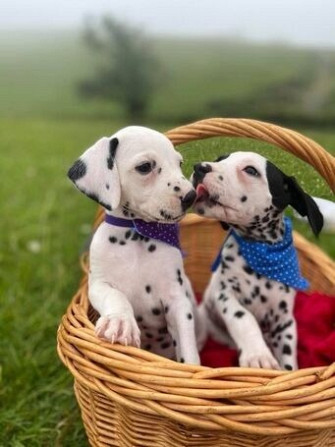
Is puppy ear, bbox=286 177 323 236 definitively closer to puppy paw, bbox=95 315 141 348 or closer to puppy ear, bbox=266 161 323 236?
puppy ear, bbox=266 161 323 236

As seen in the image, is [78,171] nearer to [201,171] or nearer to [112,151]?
[112,151]

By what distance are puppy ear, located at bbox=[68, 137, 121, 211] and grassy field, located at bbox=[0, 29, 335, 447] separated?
0.28m

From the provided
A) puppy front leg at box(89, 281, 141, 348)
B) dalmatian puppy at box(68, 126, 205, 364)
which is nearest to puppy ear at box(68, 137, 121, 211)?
dalmatian puppy at box(68, 126, 205, 364)

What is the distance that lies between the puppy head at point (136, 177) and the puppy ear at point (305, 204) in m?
0.32

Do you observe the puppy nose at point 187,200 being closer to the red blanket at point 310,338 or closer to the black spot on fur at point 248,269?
the black spot on fur at point 248,269

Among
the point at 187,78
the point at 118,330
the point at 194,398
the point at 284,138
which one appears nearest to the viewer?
the point at 194,398

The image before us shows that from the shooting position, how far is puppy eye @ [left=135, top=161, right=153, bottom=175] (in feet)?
5.38

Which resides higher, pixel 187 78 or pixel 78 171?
pixel 78 171

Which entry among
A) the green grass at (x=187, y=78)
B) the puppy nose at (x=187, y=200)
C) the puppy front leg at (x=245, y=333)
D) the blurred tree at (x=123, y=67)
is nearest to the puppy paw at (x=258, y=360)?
the puppy front leg at (x=245, y=333)

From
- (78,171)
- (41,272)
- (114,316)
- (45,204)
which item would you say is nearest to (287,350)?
(114,316)

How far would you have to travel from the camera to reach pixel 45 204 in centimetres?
417

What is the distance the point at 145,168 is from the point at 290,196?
43 cm

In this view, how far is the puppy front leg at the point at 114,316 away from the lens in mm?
1569

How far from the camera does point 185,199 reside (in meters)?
1.61
